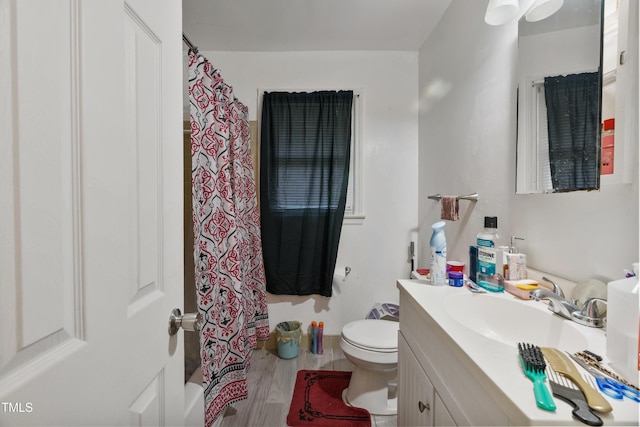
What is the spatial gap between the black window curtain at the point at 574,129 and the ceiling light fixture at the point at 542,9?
0.75ft

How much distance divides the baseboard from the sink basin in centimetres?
147

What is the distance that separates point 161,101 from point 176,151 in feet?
0.40

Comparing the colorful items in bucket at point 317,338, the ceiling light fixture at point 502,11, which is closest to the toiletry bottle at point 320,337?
the colorful items in bucket at point 317,338

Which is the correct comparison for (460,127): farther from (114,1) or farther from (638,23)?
(114,1)

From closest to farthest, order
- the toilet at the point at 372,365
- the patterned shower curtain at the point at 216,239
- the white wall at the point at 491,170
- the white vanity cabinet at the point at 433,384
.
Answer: the white vanity cabinet at the point at 433,384
the white wall at the point at 491,170
the patterned shower curtain at the point at 216,239
the toilet at the point at 372,365

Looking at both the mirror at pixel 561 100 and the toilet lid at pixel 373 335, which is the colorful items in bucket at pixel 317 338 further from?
the mirror at pixel 561 100

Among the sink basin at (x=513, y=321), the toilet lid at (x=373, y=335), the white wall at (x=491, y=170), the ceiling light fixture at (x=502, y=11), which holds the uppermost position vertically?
the ceiling light fixture at (x=502, y=11)

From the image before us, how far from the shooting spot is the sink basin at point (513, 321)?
2.49ft

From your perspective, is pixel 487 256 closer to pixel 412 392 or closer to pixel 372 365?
pixel 412 392

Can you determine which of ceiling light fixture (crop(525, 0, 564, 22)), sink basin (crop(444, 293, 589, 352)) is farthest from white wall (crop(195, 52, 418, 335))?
sink basin (crop(444, 293, 589, 352))

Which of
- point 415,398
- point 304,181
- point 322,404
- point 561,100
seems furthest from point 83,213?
point 304,181

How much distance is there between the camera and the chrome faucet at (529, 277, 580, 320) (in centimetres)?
78

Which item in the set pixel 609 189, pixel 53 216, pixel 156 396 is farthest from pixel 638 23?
pixel 156 396

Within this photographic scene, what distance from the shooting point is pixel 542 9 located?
102 cm
